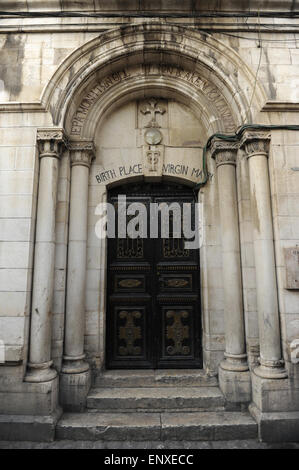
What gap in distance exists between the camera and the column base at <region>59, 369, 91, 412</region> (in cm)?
416

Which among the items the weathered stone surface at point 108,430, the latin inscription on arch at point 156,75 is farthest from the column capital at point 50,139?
the weathered stone surface at point 108,430

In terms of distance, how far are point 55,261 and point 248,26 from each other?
15.7ft

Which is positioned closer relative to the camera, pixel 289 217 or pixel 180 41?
pixel 289 217

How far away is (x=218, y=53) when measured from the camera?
4.77m

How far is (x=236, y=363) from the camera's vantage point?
433 centimetres

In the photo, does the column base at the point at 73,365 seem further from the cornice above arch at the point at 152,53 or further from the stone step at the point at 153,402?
the cornice above arch at the point at 152,53

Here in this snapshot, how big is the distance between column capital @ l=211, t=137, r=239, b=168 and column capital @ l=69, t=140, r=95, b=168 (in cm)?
202

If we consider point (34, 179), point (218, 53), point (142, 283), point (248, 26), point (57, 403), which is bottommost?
point (57, 403)

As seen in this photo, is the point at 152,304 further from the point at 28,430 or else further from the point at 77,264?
the point at 28,430

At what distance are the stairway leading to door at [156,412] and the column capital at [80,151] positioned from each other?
11.0 ft

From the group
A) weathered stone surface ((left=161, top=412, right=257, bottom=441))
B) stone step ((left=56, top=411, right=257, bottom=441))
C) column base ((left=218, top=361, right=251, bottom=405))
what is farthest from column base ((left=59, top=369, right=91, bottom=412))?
column base ((left=218, top=361, right=251, bottom=405))
